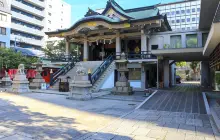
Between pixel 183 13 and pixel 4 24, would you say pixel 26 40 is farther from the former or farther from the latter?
pixel 183 13

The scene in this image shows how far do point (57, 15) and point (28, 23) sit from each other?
12804 mm

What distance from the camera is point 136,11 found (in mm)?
25734

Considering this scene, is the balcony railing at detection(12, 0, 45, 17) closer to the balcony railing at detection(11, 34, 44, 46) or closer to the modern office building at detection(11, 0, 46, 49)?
the modern office building at detection(11, 0, 46, 49)

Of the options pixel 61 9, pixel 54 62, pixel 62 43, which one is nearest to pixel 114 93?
pixel 54 62

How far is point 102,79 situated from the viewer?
1513 centimetres

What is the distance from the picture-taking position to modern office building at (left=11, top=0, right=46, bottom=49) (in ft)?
135

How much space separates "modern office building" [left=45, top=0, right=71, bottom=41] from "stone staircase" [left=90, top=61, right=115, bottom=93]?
129 ft

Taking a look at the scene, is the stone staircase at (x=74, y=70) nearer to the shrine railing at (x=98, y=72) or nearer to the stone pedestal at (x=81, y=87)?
the shrine railing at (x=98, y=72)

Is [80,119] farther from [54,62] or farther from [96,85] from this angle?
[54,62]

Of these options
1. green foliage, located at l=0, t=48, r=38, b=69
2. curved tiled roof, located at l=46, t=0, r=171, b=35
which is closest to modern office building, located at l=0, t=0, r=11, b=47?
green foliage, located at l=0, t=48, r=38, b=69

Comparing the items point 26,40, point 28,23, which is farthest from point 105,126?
point 28,23

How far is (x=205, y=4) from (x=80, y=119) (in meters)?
10.6

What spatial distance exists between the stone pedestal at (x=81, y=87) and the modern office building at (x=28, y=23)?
110ft

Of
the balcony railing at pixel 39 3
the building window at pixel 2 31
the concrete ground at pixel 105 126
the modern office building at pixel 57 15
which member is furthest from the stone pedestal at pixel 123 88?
the modern office building at pixel 57 15
